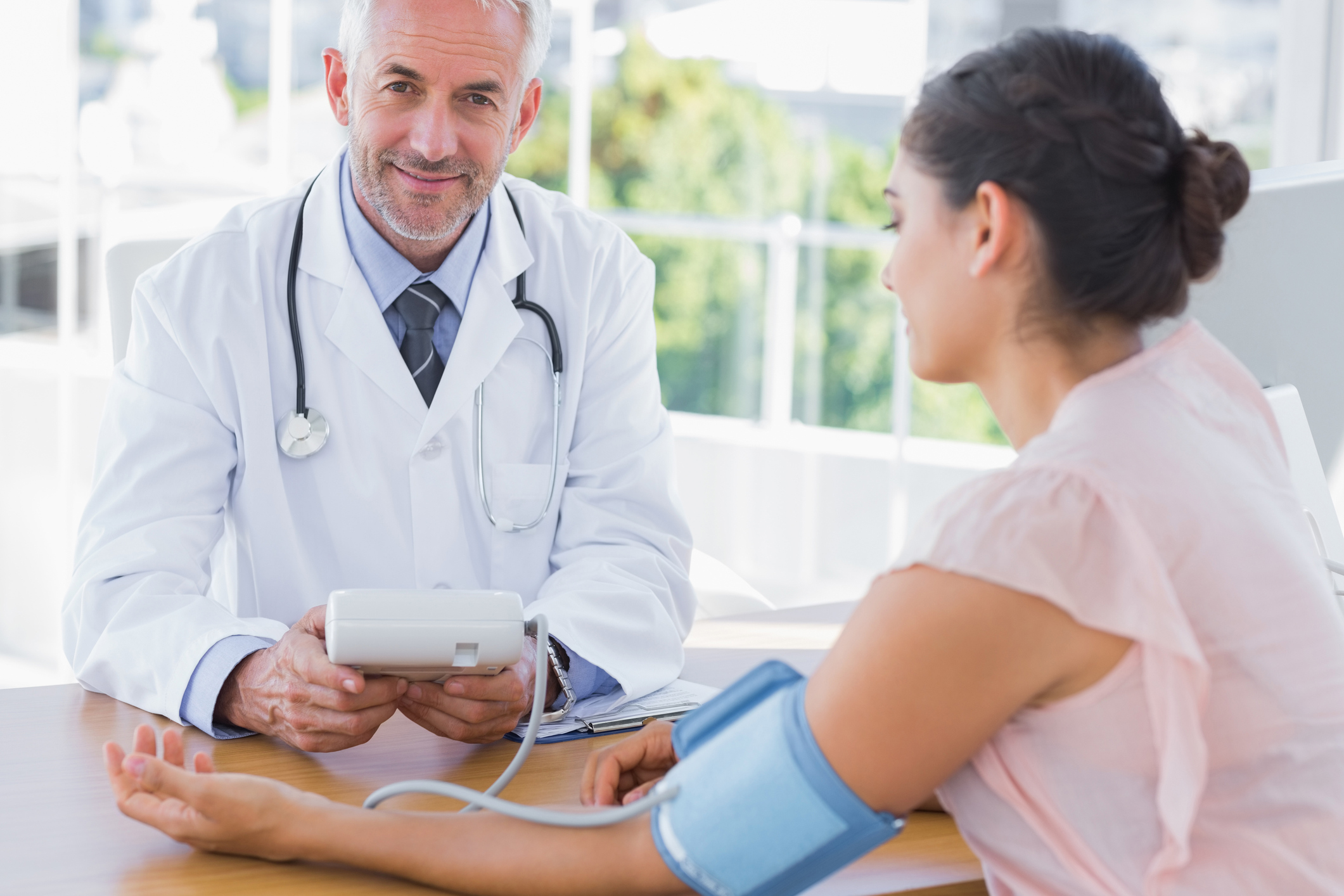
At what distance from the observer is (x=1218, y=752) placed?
0.86 m

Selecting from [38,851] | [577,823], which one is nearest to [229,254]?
[38,851]

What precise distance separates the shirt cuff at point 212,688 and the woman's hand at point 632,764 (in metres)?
0.35

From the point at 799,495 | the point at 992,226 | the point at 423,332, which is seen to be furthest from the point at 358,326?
the point at 799,495

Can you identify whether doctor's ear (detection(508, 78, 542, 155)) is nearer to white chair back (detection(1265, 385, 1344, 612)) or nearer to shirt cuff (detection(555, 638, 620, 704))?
shirt cuff (detection(555, 638, 620, 704))

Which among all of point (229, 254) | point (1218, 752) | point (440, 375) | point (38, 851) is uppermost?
point (229, 254)

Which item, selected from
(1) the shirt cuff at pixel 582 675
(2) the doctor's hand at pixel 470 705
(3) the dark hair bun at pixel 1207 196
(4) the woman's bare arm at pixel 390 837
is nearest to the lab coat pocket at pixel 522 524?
(1) the shirt cuff at pixel 582 675

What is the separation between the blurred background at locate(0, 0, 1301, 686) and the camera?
378 centimetres

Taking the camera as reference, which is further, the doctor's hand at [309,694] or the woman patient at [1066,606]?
the doctor's hand at [309,694]

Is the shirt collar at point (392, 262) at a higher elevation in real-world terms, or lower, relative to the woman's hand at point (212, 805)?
higher

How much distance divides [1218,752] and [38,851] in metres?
0.83

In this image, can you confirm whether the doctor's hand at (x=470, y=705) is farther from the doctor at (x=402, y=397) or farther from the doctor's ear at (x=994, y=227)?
the doctor's ear at (x=994, y=227)

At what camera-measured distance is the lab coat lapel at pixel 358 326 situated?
5.28 feet

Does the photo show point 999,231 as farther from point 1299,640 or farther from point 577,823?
point 577,823

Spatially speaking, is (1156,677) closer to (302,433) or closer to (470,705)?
(470,705)
